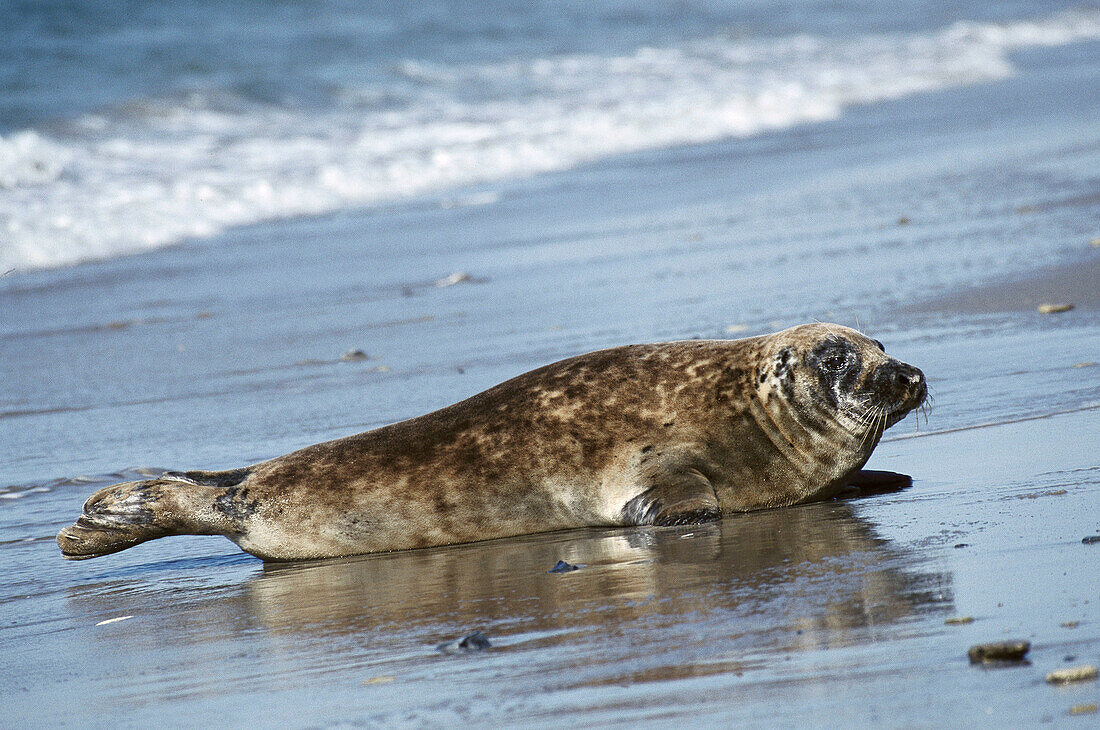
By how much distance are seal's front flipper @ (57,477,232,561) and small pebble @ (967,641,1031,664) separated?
2779 millimetres

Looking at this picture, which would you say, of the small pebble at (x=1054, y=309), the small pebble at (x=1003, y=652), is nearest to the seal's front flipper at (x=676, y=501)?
the small pebble at (x=1003, y=652)

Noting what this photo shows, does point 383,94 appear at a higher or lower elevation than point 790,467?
higher

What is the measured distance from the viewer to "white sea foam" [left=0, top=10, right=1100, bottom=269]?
48.8 feet

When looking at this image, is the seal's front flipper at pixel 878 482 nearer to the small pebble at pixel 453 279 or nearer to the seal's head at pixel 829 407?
Result: the seal's head at pixel 829 407

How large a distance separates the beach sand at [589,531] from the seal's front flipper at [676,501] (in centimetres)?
9

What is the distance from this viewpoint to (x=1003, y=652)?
9.02 ft

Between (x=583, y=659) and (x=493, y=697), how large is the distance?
0.26m

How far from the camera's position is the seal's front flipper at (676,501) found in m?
4.54

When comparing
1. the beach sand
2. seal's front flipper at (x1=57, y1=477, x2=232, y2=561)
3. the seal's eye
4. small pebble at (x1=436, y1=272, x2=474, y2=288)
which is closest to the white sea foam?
the beach sand

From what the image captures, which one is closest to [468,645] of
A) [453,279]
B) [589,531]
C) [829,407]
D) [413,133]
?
[589,531]

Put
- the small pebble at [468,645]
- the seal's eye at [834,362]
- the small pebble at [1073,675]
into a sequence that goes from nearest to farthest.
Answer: the small pebble at [1073,675]
the small pebble at [468,645]
the seal's eye at [834,362]

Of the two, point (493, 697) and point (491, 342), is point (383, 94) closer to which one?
point (491, 342)

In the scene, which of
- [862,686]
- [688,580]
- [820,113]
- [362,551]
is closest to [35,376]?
[362,551]

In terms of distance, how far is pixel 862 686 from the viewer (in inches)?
107
